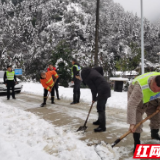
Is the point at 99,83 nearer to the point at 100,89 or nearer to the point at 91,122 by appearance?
the point at 100,89

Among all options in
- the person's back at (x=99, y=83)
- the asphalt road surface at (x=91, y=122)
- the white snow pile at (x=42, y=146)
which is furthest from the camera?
the person's back at (x=99, y=83)

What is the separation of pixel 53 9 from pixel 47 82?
134 feet

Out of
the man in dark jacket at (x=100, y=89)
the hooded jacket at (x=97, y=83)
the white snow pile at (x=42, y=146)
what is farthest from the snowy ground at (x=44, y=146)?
the hooded jacket at (x=97, y=83)

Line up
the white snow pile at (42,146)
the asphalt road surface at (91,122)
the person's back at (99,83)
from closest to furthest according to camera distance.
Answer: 1. the white snow pile at (42,146)
2. the asphalt road surface at (91,122)
3. the person's back at (99,83)

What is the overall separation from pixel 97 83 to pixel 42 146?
72.5 inches

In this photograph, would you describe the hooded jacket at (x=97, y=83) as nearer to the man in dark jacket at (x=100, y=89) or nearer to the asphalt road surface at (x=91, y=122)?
the man in dark jacket at (x=100, y=89)

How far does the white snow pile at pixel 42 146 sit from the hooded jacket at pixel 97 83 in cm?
111

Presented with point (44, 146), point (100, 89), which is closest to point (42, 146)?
point (44, 146)

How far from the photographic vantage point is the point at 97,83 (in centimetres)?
430

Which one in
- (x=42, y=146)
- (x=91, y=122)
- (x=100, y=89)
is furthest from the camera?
(x=91, y=122)

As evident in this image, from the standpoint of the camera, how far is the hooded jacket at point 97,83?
13.9 feet

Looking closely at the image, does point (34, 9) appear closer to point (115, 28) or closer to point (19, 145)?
point (115, 28)

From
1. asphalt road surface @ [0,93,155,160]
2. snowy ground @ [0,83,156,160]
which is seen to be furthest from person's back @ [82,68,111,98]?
snowy ground @ [0,83,156,160]

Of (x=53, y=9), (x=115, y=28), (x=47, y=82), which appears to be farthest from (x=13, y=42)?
(x=47, y=82)
